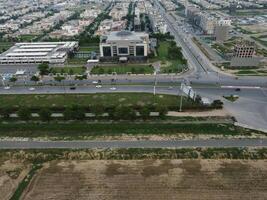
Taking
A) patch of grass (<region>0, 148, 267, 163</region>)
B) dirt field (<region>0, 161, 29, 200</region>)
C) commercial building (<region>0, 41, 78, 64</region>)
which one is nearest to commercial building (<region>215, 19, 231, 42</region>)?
commercial building (<region>0, 41, 78, 64</region>)

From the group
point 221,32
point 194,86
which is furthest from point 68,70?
point 221,32

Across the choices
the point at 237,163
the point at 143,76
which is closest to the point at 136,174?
the point at 237,163

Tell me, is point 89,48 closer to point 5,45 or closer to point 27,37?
point 5,45

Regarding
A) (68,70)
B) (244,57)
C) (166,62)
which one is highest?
(244,57)

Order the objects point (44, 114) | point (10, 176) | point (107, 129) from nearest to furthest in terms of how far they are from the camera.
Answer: point (10, 176) → point (107, 129) → point (44, 114)

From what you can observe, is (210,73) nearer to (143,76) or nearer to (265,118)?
(143,76)

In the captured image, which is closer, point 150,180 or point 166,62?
point 150,180

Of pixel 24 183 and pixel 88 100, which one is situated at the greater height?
pixel 88 100
